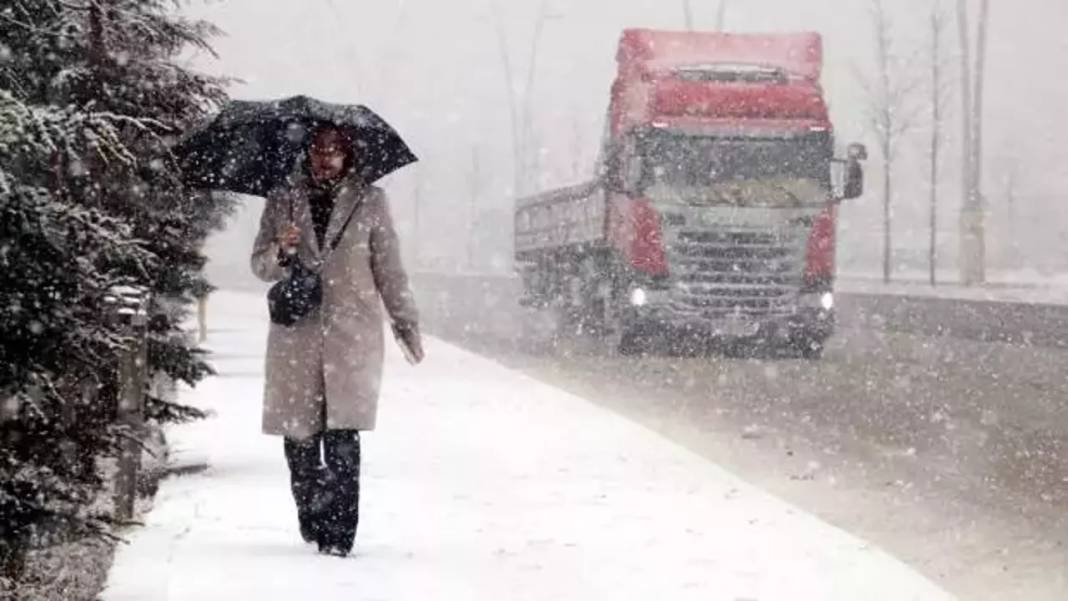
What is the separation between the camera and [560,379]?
1944 centimetres

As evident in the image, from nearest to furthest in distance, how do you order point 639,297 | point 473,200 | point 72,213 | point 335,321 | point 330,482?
point 72,213 < point 335,321 < point 330,482 < point 639,297 < point 473,200

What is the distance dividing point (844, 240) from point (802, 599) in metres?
84.6

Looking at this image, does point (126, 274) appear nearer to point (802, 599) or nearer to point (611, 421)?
point (802, 599)

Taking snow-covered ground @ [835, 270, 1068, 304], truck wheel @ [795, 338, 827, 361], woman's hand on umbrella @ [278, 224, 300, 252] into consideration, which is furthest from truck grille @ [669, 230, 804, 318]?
woman's hand on umbrella @ [278, 224, 300, 252]

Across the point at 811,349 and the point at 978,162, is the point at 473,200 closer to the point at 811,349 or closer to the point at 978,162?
the point at 978,162

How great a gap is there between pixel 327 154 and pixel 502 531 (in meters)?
2.10

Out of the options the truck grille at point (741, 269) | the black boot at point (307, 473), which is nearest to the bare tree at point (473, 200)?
the truck grille at point (741, 269)

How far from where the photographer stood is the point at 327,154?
23.1ft

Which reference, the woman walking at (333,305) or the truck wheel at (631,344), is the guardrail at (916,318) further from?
the woman walking at (333,305)

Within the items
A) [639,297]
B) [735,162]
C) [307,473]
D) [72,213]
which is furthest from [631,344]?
[72,213]

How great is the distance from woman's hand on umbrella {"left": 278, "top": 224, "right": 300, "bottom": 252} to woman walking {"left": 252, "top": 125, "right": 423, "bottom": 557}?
→ 0.02m

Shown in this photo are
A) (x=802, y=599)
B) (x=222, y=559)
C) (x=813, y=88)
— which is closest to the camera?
(x=802, y=599)

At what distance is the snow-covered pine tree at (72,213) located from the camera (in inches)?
224

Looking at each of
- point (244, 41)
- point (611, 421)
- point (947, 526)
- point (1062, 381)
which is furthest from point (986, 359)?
point (244, 41)
